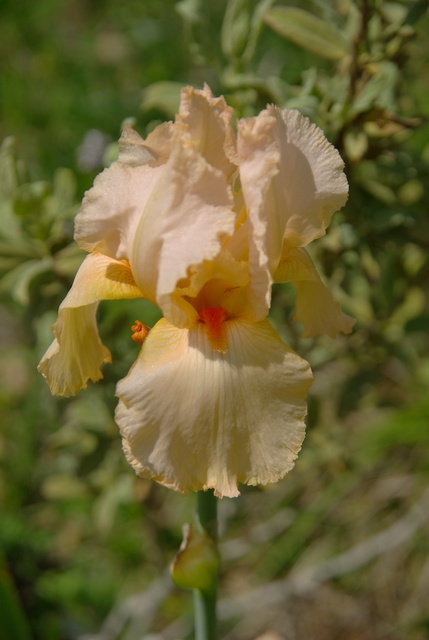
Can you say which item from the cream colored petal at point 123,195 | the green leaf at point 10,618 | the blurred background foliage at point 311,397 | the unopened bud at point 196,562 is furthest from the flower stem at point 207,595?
the green leaf at point 10,618

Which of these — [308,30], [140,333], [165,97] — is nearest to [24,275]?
[165,97]

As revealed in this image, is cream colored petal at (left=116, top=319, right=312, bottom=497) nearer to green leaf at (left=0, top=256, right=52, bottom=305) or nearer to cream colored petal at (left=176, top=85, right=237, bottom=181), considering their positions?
cream colored petal at (left=176, top=85, right=237, bottom=181)

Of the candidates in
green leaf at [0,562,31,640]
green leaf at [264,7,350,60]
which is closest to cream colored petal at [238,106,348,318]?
green leaf at [264,7,350,60]

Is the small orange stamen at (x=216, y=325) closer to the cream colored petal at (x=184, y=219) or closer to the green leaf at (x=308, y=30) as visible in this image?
the cream colored petal at (x=184, y=219)

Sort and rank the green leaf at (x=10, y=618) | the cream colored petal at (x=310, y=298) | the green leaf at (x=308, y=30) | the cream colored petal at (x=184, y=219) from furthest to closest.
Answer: the green leaf at (x=10, y=618) → the green leaf at (x=308, y=30) → the cream colored petal at (x=310, y=298) → the cream colored petal at (x=184, y=219)

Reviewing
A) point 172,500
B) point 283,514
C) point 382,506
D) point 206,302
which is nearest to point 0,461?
point 172,500

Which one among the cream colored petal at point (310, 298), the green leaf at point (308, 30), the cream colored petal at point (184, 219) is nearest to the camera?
the cream colored petal at point (184, 219)

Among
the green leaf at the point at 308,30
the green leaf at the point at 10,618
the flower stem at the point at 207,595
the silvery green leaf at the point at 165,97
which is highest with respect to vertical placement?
the green leaf at the point at 308,30

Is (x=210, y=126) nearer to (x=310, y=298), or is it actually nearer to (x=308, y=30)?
(x=310, y=298)

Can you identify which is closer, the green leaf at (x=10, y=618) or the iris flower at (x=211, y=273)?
the iris flower at (x=211, y=273)
